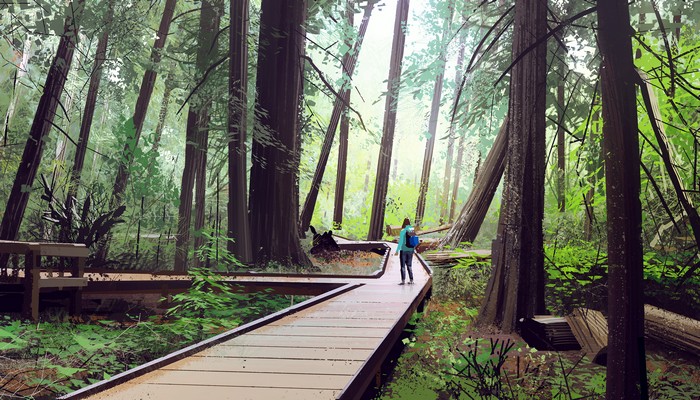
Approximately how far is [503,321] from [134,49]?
15499mm

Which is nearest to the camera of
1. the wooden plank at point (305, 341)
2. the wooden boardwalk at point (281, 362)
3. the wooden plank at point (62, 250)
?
the wooden boardwalk at point (281, 362)

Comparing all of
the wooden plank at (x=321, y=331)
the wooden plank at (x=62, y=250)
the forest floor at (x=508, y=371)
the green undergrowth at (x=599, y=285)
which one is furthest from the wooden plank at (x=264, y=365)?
the wooden plank at (x=62, y=250)

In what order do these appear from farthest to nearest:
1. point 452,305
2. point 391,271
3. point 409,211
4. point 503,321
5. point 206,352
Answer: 1. point 409,211
2. point 391,271
3. point 452,305
4. point 503,321
5. point 206,352

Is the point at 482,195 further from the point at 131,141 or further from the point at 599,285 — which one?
the point at 131,141

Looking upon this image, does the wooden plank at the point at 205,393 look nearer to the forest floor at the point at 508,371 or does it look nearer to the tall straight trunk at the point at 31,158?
the forest floor at the point at 508,371

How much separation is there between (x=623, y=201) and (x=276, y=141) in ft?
32.9

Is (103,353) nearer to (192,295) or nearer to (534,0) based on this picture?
(192,295)

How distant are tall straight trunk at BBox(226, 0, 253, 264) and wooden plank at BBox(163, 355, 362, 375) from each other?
7726 millimetres

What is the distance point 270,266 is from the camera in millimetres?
13602

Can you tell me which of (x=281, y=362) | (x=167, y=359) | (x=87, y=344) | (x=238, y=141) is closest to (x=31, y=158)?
(x=238, y=141)

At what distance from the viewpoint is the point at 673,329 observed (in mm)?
8508

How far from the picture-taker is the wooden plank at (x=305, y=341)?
19.6 ft

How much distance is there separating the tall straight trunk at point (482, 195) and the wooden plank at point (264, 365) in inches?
462

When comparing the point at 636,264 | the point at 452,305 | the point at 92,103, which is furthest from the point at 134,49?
the point at 636,264
